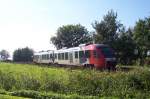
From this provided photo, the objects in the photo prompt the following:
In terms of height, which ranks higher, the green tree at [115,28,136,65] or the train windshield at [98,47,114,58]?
the green tree at [115,28,136,65]

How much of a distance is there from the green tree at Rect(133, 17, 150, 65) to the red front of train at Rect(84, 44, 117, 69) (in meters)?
27.8

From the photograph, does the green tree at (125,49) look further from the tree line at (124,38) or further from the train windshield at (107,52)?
the train windshield at (107,52)

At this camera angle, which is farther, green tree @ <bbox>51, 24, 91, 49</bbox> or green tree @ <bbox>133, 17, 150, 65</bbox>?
green tree @ <bbox>51, 24, 91, 49</bbox>

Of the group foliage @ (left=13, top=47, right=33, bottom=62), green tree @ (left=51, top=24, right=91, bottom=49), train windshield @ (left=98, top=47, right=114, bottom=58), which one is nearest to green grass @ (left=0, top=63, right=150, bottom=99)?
train windshield @ (left=98, top=47, right=114, bottom=58)

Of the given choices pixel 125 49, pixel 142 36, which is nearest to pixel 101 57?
pixel 125 49

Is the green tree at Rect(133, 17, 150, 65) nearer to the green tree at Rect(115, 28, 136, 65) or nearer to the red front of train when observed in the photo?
the green tree at Rect(115, 28, 136, 65)

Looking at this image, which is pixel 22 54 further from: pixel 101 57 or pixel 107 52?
pixel 101 57

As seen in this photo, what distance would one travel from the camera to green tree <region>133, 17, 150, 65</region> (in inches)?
2608

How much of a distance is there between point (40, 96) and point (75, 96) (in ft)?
5.46

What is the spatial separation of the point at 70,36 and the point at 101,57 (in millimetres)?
75559

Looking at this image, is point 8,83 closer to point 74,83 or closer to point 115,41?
point 74,83

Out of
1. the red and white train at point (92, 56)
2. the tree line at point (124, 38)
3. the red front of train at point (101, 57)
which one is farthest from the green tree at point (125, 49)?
the red front of train at point (101, 57)

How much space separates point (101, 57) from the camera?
126ft

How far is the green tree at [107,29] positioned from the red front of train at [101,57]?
27.5 m
